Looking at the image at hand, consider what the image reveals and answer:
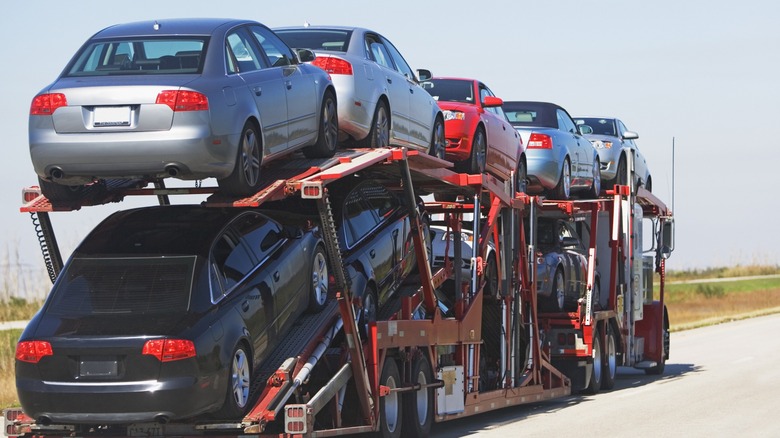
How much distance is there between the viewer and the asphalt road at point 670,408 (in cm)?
1359

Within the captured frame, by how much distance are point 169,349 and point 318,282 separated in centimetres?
223

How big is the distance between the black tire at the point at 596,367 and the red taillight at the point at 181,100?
34.5 ft

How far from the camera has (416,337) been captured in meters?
12.5

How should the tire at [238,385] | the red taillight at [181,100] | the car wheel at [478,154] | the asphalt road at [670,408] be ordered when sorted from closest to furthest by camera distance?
the red taillight at [181,100], the tire at [238,385], the asphalt road at [670,408], the car wheel at [478,154]

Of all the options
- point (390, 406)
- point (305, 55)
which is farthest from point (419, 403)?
point (305, 55)

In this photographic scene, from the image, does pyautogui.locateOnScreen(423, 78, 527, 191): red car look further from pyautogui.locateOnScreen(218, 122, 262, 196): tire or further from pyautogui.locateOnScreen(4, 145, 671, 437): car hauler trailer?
pyautogui.locateOnScreen(218, 122, 262, 196): tire

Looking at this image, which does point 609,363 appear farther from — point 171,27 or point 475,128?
point 171,27

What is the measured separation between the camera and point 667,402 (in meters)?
16.8

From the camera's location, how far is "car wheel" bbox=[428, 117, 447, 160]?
49.8 ft

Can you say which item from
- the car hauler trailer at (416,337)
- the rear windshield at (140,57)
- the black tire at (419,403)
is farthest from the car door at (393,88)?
the rear windshield at (140,57)

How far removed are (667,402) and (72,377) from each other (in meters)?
9.50

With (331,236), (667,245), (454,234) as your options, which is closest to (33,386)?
(331,236)

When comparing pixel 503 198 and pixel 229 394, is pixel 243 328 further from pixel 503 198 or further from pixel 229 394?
pixel 503 198

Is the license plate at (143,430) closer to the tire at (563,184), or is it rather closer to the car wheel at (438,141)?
the car wheel at (438,141)
